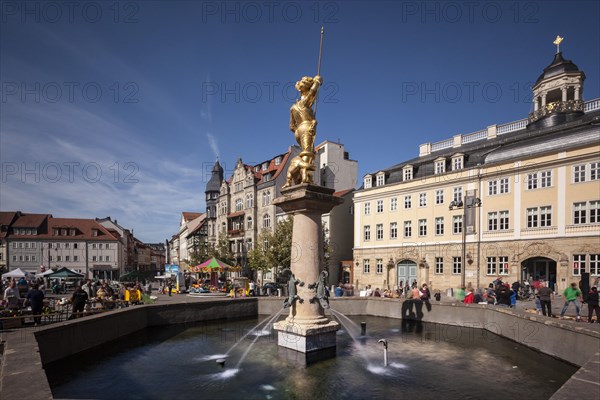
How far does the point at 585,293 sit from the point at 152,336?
1564cm

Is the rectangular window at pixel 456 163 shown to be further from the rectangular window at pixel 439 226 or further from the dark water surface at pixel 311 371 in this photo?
the dark water surface at pixel 311 371

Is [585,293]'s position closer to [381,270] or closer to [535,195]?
[535,195]

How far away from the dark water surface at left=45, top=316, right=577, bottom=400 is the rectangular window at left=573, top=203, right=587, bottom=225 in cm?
1952

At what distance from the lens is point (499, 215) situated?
30969 millimetres

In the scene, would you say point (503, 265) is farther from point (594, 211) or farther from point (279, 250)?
point (279, 250)

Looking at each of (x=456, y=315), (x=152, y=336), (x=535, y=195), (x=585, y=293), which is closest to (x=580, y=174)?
(x=535, y=195)

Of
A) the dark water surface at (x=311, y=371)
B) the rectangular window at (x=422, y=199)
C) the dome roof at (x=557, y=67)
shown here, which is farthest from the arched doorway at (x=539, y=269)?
the dome roof at (x=557, y=67)

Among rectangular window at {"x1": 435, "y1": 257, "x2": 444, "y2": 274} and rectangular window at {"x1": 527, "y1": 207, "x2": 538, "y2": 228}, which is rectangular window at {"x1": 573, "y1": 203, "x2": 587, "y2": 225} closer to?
rectangular window at {"x1": 527, "y1": 207, "x2": 538, "y2": 228}

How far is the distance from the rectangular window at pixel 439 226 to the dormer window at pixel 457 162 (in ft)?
16.2

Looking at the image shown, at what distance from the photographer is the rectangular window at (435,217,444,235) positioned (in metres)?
35.0

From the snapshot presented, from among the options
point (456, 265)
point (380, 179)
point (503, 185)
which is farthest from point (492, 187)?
point (380, 179)

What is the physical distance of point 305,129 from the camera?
11203mm

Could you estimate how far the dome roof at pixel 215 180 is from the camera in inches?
2889

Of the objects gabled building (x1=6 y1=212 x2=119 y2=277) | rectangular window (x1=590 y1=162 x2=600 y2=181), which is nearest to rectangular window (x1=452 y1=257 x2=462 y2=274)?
rectangular window (x1=590 y1=162 x2=600 y2=181)
